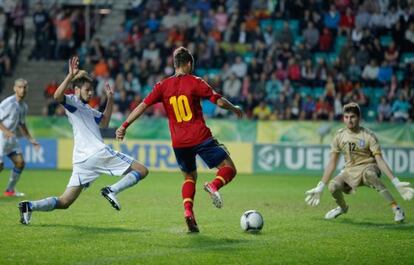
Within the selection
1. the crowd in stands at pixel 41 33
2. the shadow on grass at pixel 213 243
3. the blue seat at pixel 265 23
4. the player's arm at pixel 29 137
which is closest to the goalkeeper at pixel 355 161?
the shadow on grass at pixel 213 243

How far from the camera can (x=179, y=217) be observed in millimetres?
12828

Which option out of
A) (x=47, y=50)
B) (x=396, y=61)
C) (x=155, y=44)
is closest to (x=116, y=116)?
(x=155, y=44)

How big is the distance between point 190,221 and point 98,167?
62.7 inches

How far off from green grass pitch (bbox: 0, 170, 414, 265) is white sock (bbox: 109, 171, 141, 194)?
1.84 feet

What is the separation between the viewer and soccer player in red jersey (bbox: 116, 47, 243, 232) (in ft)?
34.4

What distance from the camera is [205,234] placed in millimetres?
10648

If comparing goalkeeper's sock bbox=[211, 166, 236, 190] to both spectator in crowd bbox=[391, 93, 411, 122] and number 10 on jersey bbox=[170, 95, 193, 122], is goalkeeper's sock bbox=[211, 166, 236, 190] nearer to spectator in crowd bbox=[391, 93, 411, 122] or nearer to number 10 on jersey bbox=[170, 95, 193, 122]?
number 10 on jersey bbox=[170, 95, 193, 122]

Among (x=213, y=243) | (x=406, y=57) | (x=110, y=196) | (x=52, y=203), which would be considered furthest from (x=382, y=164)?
(x=406, y=57)

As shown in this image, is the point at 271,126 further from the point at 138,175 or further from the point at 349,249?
the point at 349,249

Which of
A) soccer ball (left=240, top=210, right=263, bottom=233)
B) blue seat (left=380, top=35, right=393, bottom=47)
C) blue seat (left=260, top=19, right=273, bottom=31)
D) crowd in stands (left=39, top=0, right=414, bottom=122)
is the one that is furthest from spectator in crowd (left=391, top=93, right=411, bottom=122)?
soccer ball (left=240, top=210, right=263, bottom=233)

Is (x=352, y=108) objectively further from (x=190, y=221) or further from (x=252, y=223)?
(x=190, y=221)

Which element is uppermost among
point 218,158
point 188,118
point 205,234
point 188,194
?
point 188,118

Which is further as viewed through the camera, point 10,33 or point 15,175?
point 10,33

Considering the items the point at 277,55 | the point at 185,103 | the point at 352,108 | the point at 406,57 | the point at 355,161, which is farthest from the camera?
the point at 277,55
